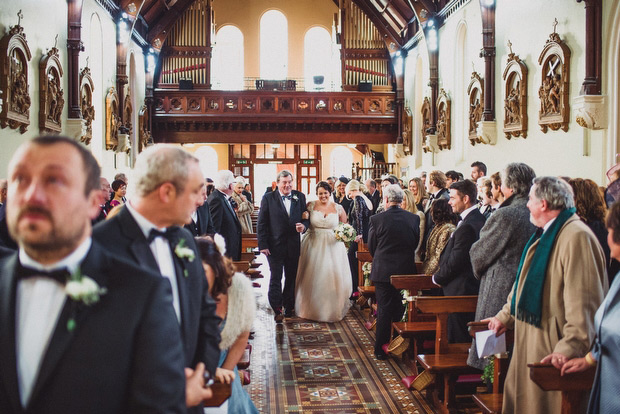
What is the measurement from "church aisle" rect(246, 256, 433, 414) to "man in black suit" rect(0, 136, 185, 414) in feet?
11.7

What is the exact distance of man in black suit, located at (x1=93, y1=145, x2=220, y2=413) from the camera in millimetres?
2049

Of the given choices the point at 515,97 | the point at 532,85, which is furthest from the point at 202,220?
the point at 515,97

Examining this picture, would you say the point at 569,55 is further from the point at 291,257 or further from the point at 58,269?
the point at 58,269

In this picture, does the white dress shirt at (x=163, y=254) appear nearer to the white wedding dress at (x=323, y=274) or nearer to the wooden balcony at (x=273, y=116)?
the white wedding dress at (x=323, y=274)

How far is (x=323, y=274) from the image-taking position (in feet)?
25.9

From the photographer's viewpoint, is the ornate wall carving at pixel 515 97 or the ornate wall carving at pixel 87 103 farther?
the ornate wall carving at pixel 87 103

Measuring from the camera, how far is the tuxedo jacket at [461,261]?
4.82 meters

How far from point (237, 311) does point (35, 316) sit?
163cm

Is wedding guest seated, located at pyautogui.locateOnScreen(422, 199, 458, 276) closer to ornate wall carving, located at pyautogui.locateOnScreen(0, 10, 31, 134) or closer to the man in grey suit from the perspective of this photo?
the man in grey suit

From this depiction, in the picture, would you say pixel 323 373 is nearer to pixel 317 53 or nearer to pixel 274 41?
pixel 317 53

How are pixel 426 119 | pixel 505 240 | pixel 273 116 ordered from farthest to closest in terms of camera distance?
1. pixel 273 116
2. pixel 426 119
3. pixel 505 240

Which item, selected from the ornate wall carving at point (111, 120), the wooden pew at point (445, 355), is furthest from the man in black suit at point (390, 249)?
the ornate wall carving at point (111, 120)

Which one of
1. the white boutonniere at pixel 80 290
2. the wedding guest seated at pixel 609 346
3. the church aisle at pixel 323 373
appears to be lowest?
the church aisle at pixel 323 373

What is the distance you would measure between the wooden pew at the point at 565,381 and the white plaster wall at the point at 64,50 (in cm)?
764
